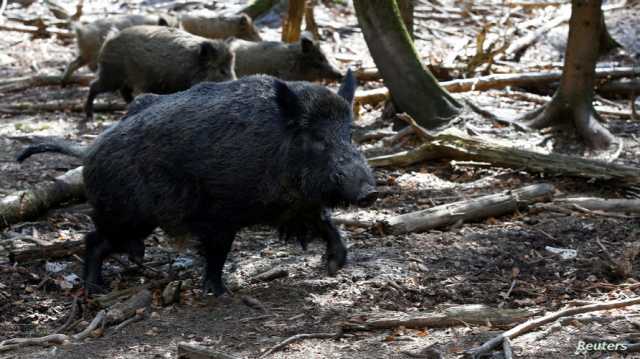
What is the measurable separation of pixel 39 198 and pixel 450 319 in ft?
10.9

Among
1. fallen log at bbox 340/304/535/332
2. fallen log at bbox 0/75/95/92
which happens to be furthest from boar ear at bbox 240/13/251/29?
fallen log at bbox 340/304/535/332

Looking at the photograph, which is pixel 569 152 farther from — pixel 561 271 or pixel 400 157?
pixel 561 271

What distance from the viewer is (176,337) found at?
4.79 metres

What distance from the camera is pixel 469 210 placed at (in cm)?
633

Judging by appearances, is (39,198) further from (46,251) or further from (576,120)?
(576,120)

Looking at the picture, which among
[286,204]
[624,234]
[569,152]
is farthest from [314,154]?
[569,152]

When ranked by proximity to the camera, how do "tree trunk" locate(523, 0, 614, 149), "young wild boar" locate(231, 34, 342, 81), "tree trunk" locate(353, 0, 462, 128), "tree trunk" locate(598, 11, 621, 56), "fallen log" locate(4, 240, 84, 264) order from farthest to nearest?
1. "tree trunk" locate(598, 11, 621, 56)
2. "young wild boar" locate(231, 34, 342, 81)
3. "tree trunk" locate(353, 0, 462, 128)
4. "tree trunk" locate(523, 0, 614, 149)
5. "fallen log" locate(4, 240, 84, 264)

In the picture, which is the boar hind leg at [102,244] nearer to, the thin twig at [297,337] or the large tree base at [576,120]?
the thin twig at [297,337]

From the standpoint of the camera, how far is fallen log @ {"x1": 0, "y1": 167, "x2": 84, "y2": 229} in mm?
6387

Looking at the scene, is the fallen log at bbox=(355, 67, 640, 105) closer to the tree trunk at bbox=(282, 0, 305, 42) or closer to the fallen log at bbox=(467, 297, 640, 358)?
the tree trunk at bbox=(282, 0, 305, 42)

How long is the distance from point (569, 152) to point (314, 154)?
3.55 metres

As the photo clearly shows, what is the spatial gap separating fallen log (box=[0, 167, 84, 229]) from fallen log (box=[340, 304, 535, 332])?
2834mm

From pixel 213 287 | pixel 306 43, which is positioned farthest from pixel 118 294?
pixel 306 43

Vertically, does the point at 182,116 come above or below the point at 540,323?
above
